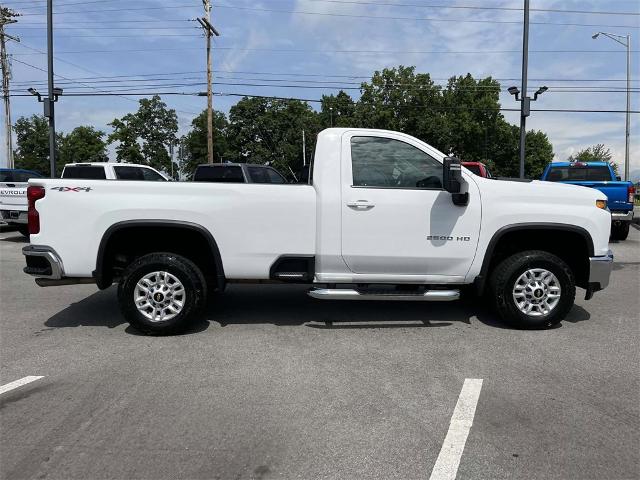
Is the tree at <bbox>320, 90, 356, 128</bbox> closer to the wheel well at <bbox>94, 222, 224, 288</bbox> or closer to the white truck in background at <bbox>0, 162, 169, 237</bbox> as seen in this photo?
the white truck in background at <bbox>0, 162, 169, 237</bbox>

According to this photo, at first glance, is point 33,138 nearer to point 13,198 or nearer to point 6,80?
point 6,80

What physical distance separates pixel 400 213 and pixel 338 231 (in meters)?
0.65

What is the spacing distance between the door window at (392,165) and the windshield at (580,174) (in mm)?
10250

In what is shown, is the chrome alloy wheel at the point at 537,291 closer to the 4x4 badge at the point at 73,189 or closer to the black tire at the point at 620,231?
the 4x4 badge at the point at 73,189

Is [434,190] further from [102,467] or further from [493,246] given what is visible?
Result: [102,467]

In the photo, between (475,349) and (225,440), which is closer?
(225,440)

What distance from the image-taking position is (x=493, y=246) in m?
5.13

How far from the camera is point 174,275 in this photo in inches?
198

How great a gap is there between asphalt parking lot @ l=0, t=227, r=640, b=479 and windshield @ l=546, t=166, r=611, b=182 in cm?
863

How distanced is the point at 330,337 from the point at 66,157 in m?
77.6

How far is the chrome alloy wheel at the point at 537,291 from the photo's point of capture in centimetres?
524

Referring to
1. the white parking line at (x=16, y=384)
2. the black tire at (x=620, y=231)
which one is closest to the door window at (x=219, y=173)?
the white parking line at (x=16, y=384)

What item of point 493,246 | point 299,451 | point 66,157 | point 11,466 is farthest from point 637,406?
point 66,157

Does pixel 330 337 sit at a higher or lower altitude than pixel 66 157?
lower
